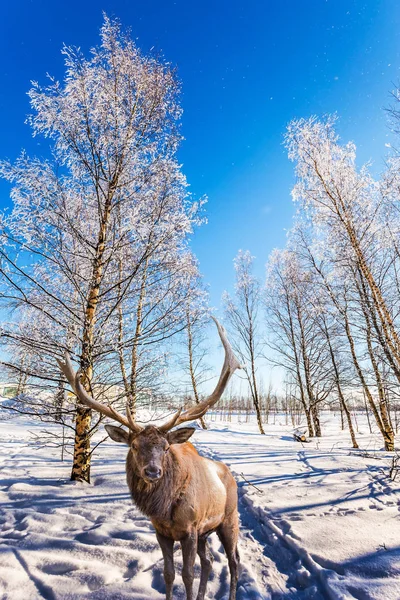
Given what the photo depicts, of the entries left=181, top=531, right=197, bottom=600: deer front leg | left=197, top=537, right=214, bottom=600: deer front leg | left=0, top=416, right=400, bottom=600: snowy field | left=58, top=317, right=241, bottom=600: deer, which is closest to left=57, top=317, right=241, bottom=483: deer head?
left=58, top=317, right=241, bottom=600: deer

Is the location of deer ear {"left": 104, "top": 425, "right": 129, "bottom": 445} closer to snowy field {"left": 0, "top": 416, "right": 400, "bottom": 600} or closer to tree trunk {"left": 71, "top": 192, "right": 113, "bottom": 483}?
snowy field {"left": 0, "top": 416, "right": 400, "bottom": 600}

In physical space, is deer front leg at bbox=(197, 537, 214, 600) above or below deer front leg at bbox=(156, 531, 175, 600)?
below

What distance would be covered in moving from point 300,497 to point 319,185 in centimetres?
795

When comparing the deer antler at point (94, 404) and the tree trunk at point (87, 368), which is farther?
the tree trunk at point (87, 368)

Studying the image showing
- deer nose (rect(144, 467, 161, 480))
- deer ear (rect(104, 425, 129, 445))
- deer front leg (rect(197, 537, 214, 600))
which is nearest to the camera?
deer nose (rect(144, 467, 161, 480))

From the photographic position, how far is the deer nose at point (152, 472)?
181 centimetres

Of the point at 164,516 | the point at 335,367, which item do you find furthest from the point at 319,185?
the point at 164,516

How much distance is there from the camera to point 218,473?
261 centimetres

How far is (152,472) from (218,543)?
2248 mm

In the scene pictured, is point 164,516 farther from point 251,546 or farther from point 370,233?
point 370,233

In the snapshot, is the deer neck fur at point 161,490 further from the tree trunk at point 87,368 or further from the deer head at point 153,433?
the tree trunk at point 87,368

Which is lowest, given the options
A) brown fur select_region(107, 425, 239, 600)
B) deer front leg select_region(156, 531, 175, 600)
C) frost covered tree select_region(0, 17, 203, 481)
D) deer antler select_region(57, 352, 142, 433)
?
deer front leg select_region(156, 531, 175, 600)

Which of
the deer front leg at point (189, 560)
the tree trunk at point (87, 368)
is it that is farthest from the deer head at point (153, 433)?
the tree trunk at point (87, 368)

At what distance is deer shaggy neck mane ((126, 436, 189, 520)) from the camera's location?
→ 1970 mm
